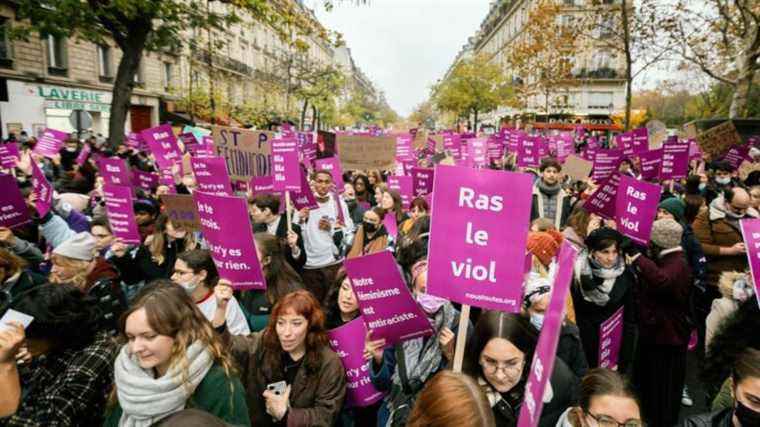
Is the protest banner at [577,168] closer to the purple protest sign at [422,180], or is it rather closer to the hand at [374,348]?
the purple protest sign at [422,180]

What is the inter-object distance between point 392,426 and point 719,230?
439 centimetres

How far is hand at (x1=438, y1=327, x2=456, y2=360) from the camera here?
9.15ft

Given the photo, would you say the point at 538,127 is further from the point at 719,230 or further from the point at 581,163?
the point at 719,230

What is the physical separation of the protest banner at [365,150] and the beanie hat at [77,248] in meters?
4.73

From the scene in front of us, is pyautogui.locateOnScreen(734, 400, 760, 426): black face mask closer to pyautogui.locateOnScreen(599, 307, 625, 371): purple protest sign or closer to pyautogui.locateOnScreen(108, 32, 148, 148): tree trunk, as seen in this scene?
pyautogui.locateOnScreen(599, 307, 625, 371): purple protest sign

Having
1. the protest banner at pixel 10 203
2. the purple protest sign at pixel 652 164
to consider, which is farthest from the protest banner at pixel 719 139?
the protest banner at pixel 10 203

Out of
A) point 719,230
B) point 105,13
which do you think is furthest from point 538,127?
point 719,230

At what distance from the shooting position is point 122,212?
4.89 m

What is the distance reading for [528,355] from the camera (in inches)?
103

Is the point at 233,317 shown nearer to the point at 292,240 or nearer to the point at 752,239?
the point at 292,240

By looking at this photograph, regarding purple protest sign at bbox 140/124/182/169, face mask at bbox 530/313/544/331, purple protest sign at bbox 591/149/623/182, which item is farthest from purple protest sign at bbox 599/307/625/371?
purple protest sign at bbox 140/124/182/169

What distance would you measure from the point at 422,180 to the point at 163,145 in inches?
181

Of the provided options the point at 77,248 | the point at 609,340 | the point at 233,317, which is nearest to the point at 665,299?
the point at 609,340

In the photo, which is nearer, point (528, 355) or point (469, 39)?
point (528, 355)
